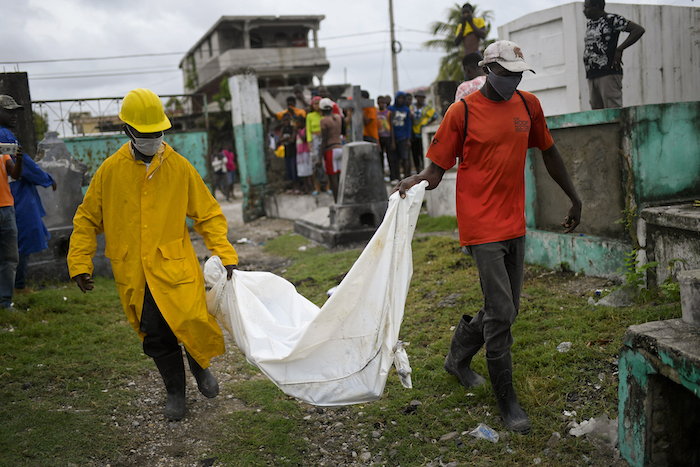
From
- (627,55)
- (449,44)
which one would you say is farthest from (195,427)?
(449,44)

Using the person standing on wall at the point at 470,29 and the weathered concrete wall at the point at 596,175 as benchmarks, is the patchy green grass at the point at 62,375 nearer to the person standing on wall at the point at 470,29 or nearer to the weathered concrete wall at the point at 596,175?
the weathered concrete wall at the point at 596,175

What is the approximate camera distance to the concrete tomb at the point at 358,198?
28.6 ft

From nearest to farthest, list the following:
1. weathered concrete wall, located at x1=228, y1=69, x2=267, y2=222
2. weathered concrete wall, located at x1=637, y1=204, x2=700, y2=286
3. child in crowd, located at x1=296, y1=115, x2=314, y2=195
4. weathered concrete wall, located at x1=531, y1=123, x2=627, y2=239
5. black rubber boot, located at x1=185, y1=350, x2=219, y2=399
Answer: black rubber boot, located at x1=185, y1=350, x2=219, y2=399, weathered concrete wall, located at x1=637, y1=204, x2=700, y2=286, weathered concrete wall, located at x1=531, y1=123, x2=627, y2=239, child in crowd, located at x1=296, y1=115, x2=314, y2=195, weathered concrete wall, located at x1=228, y1=69, x2=267, y2=222

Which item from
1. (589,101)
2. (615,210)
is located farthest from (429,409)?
(589,101)

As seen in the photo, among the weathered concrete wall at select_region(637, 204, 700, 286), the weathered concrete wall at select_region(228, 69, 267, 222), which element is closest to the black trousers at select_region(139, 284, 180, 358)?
the weathered concrete wall at select_region(637, 204, 700, 286)

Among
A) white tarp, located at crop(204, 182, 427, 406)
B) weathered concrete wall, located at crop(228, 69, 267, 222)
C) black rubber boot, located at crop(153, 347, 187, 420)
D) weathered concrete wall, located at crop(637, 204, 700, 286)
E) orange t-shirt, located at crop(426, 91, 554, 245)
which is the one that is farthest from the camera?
weathered concrete wall, located at crop(228, 69, 267, 222)

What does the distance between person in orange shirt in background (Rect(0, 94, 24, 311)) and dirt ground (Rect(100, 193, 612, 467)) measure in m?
2.20

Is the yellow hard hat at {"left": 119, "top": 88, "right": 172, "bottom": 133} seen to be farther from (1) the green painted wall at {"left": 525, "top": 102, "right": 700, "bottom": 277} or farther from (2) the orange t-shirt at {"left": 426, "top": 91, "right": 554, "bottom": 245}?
(1) the green painted wall at {"left": 525, "top": 102, "right": 700, "bottom": 277}

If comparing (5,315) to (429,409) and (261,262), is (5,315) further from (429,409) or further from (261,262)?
(429,409)

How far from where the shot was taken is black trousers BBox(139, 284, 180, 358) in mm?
3371

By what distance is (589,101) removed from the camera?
6.19 m

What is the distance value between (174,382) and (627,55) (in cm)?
591

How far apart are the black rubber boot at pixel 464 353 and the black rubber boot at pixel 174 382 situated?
1.70m

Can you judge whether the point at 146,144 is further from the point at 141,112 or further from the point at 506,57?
the point at 506,57
